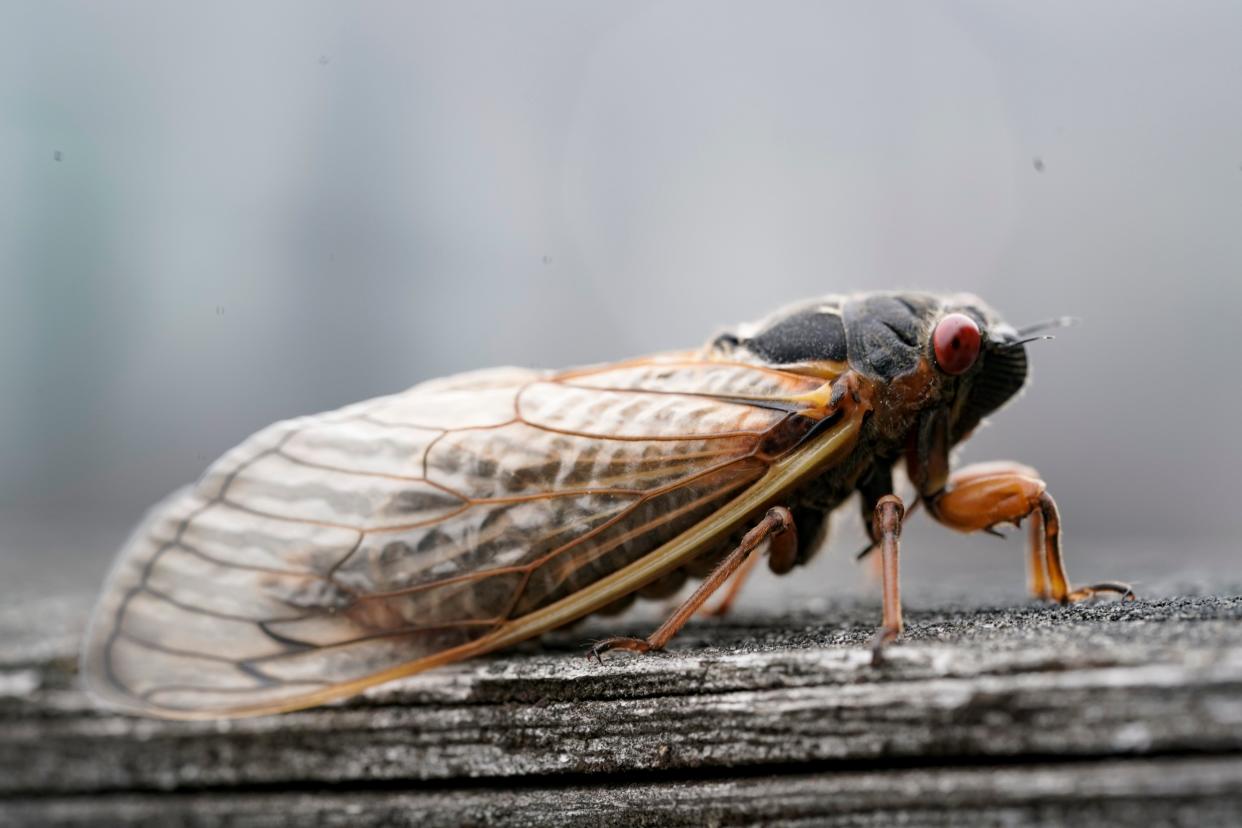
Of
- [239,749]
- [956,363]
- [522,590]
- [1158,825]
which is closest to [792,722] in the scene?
[1158,825]

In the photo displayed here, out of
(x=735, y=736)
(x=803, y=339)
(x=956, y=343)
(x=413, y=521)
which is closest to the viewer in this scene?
(x=735, y=736)

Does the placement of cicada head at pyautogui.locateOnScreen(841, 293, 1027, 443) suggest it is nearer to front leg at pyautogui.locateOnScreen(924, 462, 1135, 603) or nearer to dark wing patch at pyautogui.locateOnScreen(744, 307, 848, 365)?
dark wing patch at pyautogui.locateOnScreen(744, 307, 848, 365)

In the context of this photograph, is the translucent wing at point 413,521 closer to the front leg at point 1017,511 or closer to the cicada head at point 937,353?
the cicada head at point 937,353

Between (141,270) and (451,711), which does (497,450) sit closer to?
(451,711)

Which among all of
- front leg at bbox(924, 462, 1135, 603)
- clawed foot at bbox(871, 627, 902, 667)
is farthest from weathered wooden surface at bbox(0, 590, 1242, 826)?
front leg at bbox(924, 462, 1135, 603)

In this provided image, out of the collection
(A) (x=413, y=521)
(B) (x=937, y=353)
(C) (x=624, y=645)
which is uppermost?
(B) (x=937, y=353)

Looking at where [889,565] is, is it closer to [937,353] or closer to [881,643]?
[881,643]

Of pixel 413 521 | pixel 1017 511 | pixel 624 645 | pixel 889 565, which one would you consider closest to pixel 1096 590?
pixel 1017 511
